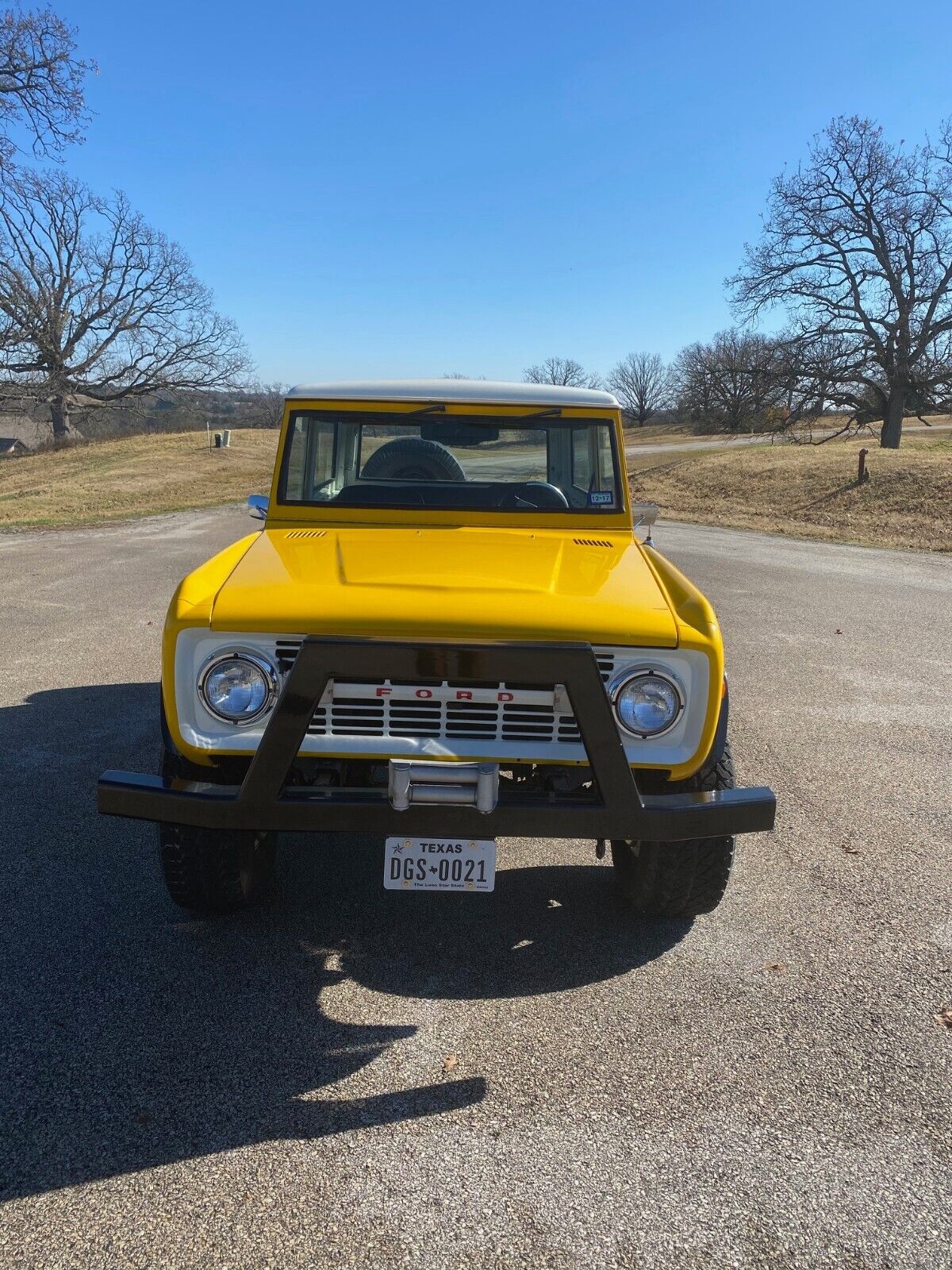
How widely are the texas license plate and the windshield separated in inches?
69.3

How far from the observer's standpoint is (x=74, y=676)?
6449 millimetres

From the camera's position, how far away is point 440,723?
2.69 m

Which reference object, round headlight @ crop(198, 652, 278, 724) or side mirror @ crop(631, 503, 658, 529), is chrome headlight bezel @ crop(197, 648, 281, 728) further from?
side mirror @ crop(631, 503, 658, 529)

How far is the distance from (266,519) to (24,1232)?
8.86ft

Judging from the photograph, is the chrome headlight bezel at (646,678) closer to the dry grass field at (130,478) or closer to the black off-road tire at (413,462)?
the black off-road tire at (413,462)

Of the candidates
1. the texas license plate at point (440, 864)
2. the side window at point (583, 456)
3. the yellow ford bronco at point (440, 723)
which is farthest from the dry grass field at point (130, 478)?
the texas license plate at point (440, 864)

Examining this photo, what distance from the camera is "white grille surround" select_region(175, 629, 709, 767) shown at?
8.71 ft

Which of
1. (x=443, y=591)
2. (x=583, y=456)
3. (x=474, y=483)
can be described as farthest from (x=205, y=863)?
(x=583, y=456)

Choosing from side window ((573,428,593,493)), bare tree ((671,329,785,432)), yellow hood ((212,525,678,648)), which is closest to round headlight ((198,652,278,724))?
yellow hood ((212,525,678,648))

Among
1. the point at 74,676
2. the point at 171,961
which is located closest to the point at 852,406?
the point at 74,676

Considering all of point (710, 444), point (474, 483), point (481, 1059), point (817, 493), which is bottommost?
point (481, 1059)

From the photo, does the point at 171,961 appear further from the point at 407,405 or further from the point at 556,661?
the point at 407,405

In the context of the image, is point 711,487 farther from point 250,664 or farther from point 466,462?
point 250,664

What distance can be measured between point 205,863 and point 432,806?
0.92 metres
